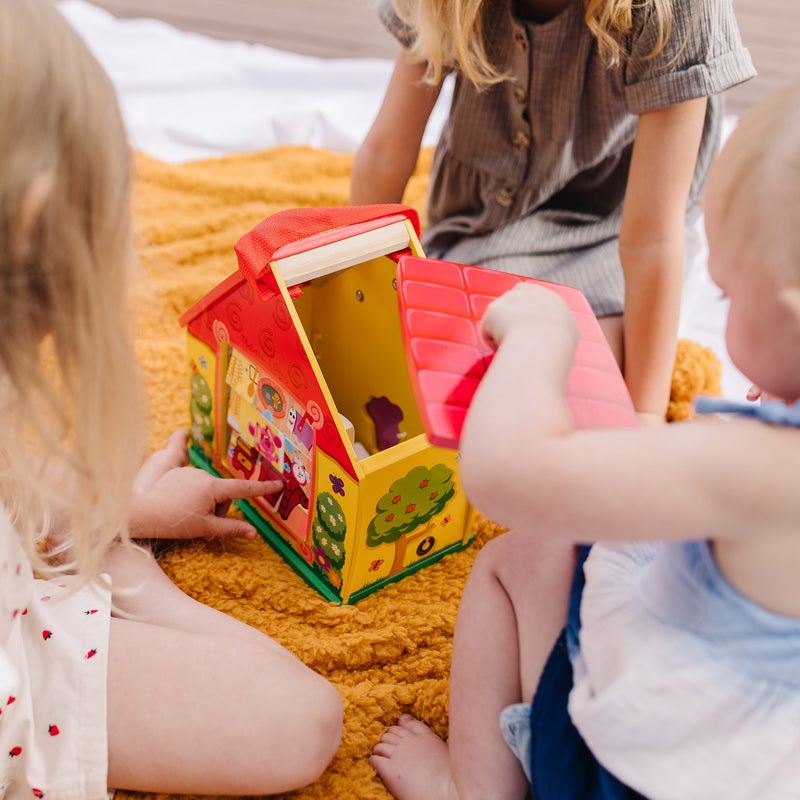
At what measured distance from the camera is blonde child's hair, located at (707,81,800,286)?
436mm

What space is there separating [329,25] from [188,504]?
71.3 inches

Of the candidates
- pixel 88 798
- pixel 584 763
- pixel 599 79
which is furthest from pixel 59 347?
pixel 599 79

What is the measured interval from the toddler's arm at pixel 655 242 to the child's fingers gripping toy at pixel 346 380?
0.89 feet

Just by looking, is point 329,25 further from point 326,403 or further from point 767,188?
point 767,188

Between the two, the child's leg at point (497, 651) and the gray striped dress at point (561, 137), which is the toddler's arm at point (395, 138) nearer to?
the gray striped dress at point (561, 137)

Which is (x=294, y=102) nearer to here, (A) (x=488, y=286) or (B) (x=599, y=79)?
(B) (x=599, y=79)

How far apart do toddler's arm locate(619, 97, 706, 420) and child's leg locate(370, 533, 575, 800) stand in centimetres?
40

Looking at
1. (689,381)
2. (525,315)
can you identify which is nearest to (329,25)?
(689,381)

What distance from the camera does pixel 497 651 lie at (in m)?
0.63

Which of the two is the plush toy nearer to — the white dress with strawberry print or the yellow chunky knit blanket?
the yellow chunky knit blanket

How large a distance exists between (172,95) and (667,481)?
1496mm

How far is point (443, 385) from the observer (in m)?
0.53

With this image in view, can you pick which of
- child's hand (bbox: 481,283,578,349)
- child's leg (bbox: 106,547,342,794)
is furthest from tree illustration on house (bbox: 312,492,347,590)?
child's hand (bbox: 481,283,578,349)

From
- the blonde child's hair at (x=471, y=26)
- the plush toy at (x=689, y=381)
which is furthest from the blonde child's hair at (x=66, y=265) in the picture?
the plush toy at (x=689, y=381)
